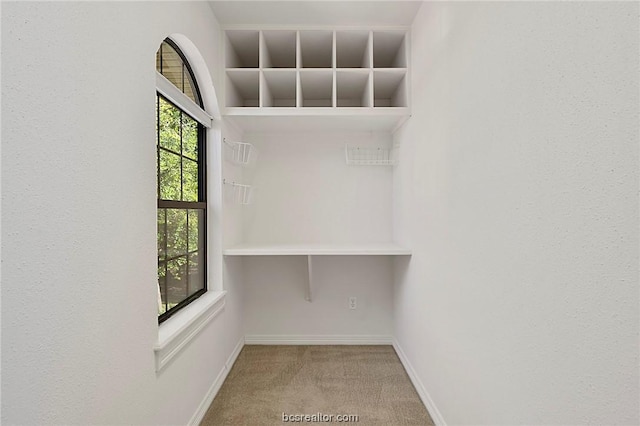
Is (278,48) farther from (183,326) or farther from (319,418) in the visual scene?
(319,418)

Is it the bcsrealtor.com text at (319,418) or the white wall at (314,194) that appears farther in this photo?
the white wall at (314,194)

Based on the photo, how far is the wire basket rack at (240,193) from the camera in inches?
108

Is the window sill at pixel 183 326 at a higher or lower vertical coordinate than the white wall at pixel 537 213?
lower

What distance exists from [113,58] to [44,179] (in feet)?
1.72

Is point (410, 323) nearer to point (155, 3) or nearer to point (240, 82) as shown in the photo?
point (240, 82)

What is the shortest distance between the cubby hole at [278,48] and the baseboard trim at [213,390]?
86.8 inches

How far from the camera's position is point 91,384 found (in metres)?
1.10

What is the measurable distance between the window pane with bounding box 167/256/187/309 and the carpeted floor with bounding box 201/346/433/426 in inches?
28.0

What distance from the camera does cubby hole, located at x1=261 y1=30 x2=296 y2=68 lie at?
A: 2.67m

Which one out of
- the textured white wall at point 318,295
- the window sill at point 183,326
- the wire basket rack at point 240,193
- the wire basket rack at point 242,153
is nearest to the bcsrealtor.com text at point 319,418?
the window sill at point 183,326

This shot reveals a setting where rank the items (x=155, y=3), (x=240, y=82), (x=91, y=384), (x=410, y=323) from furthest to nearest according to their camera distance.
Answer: (x=240, y=82), (x=410, y=323), (x=155, y=3), (x=91, y=384)

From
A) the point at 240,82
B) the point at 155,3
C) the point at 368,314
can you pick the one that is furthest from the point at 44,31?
the point at 368,314

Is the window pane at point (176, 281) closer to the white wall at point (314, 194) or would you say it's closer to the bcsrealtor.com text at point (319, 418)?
the bcsrealtor.com text at point (319, 418)

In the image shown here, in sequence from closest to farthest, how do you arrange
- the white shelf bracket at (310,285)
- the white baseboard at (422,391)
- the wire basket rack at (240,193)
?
1. the white baseboard at (422,391)
2. the wire basket rack at (240,193)
3. the white shelf bracket at (310,285)
